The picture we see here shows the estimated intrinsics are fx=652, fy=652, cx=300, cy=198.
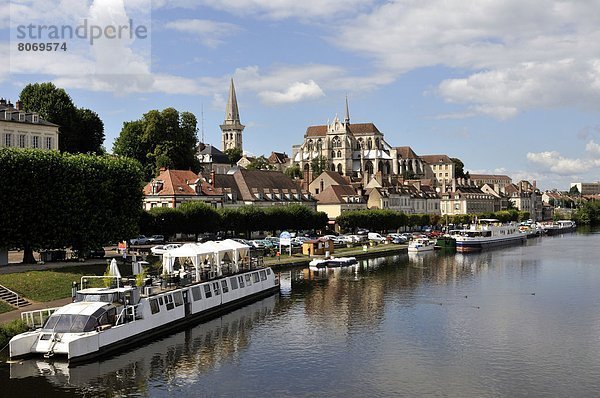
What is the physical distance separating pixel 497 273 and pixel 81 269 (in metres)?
51.2

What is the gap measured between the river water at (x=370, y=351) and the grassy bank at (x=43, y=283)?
446 inches

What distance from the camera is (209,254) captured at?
57719 millimetres

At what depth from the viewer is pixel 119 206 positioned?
2559 inches

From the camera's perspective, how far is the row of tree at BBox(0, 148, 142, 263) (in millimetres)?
55562

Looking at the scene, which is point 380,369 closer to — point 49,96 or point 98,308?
point 98,308

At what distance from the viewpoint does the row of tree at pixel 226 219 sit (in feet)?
282

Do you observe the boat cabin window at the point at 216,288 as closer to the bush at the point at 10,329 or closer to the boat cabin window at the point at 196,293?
the boat cabin window at the point at 196,293

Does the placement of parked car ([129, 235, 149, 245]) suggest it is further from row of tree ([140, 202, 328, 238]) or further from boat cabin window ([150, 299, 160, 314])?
boat cabin window ([150, 299, 160, 314])

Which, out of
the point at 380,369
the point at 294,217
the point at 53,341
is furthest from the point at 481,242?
the point at 53,341

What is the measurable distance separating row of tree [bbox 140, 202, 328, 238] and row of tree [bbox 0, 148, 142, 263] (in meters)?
18.7

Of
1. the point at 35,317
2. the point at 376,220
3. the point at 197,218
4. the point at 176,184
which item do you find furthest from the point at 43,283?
the point at 376,220

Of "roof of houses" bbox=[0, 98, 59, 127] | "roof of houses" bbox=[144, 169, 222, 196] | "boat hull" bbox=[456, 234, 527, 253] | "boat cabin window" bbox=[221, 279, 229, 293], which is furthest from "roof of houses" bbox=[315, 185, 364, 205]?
"boat cabin window" bbox=[221, 279, 229, 293]

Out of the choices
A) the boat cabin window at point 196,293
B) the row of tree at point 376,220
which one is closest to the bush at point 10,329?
the boat cabin window at point 196,293

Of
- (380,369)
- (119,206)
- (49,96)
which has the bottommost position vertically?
(380,369)
